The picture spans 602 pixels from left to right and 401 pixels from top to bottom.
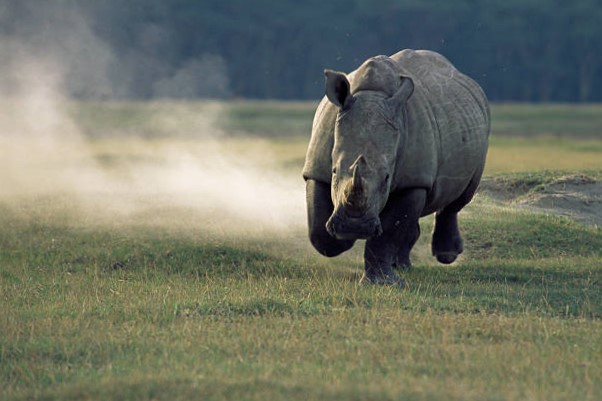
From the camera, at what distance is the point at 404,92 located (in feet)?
33.0

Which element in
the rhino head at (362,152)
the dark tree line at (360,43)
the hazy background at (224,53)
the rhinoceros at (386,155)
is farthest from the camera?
the dark tree line at (360,43)

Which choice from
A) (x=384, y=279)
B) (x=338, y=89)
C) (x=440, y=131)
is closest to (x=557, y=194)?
(x=440, y=131)

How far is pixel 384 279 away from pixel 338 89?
1793mm

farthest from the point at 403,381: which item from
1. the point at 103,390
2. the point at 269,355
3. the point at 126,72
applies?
the point at 126,72

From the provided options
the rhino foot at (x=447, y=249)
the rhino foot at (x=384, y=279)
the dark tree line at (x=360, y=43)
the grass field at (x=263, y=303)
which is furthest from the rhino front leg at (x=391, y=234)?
the dark tree line at (x=360, y=43)

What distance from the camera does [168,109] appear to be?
57344 mm

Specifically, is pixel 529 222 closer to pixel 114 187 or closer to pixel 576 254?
pixel 576 254

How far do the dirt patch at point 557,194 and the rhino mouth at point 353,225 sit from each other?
592 cm

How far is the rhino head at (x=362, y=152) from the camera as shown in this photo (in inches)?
367

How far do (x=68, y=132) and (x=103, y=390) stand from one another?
32326 mm

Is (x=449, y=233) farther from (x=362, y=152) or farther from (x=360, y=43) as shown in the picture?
(x=360, y=43)

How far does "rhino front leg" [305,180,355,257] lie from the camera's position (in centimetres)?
1027

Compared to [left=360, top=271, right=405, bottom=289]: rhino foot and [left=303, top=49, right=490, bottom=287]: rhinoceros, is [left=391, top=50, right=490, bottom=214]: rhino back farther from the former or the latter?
[left=360, top=271, right=405, bottom=289]: rhino foot

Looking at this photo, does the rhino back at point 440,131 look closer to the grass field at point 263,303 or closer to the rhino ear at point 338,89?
the rhino ear at point 338,89
